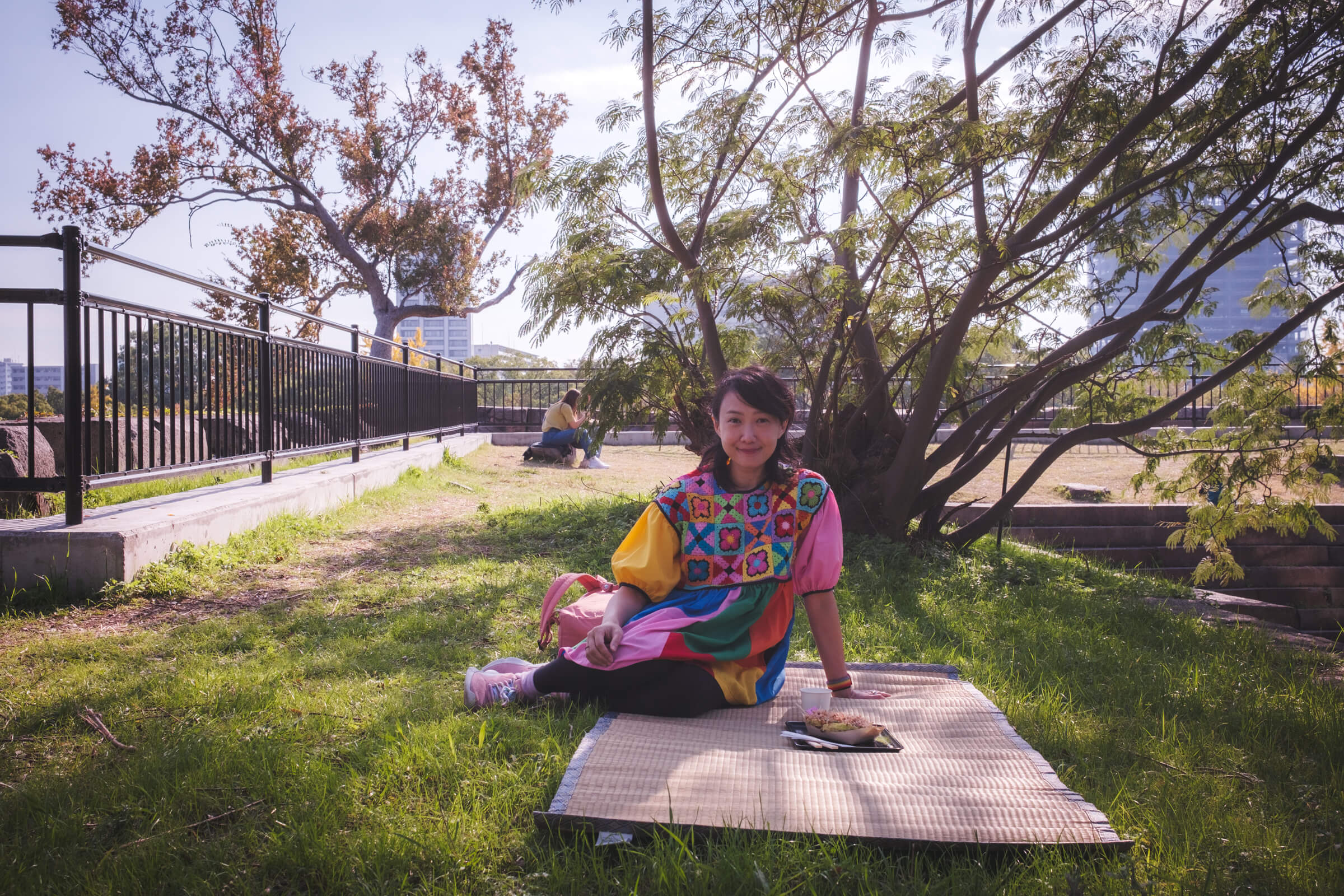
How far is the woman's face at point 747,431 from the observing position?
2.49 metres

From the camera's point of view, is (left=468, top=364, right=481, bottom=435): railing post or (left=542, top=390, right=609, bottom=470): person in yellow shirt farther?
(left=468, top=364, right=481, bottom=435): railing post

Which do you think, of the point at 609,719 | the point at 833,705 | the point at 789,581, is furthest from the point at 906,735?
the point at 609,719

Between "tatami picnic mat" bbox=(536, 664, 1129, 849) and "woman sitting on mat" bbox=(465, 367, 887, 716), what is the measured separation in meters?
0.15

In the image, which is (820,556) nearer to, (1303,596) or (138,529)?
(138,529)

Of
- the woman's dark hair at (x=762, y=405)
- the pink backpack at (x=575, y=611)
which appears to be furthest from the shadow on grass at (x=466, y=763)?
the woman's dark hair at (x=762, y=405)

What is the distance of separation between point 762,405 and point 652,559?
61 centimetres

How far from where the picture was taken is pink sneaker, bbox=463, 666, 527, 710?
2.62 m

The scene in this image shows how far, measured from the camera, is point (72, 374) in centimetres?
377

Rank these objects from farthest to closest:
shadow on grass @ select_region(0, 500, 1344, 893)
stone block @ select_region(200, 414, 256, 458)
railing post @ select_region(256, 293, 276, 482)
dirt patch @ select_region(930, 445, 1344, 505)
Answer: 1. dirt patch @ select_region(930, 445, 1344, 505)
2. railing post @ select_region(256, 293, 276, 482)
3. stone block @ select_region(200, 414, 256, 458)
4. shadow on grass @ select_region(0, 500, 1344, 893)

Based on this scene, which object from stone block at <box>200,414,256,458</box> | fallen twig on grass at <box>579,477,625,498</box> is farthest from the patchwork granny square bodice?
fallen twig on grass at <box>579,477,625,498</box>

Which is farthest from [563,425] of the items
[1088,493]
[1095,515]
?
[1095,515]

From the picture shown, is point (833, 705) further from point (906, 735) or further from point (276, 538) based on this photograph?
point (276, 538)

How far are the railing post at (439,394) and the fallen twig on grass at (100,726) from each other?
10006 millimetres

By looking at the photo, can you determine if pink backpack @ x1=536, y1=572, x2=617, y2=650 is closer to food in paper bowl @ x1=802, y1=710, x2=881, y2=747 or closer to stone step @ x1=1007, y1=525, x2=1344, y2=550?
food in paper bowl @ x1=802, y1=710, x2=881, y2=747
